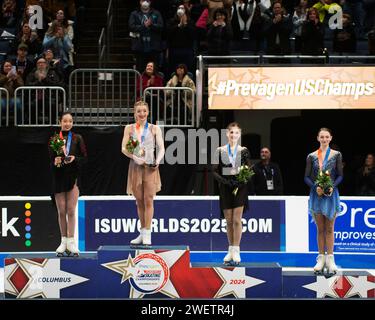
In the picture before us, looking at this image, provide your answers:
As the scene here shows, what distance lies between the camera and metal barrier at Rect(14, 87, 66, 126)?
829 inches

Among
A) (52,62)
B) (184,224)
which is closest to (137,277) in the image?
(184,224)

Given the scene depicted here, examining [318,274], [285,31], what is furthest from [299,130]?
[318,274]

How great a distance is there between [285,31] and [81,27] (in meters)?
4.98

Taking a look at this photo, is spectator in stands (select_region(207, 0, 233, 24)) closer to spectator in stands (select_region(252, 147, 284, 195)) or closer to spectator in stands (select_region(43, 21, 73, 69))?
spectator in stands (select_region(43, 21, 73, 69))

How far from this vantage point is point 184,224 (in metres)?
19.7

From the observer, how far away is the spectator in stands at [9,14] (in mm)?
24859

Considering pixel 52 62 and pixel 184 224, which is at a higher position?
pixel 52 62

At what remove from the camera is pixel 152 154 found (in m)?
16.2

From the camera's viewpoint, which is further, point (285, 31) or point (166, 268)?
point (285, 31)

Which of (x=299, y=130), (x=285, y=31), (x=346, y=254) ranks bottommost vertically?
(x=346, y=254)

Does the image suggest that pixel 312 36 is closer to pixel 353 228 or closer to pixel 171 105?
pixel 171 105

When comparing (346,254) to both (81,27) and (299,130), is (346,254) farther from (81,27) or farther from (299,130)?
(81,27)

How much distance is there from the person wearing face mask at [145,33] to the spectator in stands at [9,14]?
3.20 metres

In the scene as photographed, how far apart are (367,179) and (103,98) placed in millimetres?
5282
